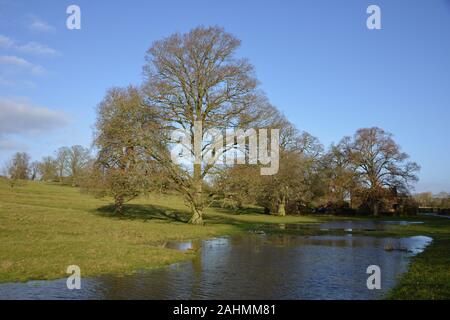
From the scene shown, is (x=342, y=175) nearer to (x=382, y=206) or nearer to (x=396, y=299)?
(x=382, y=206)

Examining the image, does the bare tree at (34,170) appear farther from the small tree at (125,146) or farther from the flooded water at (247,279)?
the flooded water at (247,279)

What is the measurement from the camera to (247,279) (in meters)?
13.6

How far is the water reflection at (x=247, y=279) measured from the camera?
11383 mm

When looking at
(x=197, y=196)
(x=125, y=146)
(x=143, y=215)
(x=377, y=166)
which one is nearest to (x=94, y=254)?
(x=197, y=196)

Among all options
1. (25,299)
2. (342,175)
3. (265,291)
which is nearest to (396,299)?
(265,291)

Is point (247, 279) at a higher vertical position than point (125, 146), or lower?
lower

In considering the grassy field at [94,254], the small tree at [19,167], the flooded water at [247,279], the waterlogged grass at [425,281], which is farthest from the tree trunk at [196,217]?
the small tree at [19,167]

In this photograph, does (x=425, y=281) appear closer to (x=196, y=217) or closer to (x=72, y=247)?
(x=72, y=247)

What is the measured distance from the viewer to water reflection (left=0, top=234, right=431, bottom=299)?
37.3 ft

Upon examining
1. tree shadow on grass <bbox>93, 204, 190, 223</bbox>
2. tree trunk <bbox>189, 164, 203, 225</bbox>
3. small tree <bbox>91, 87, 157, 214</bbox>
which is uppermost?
small tree <bbox>91, 87, 157, 214</bbox>

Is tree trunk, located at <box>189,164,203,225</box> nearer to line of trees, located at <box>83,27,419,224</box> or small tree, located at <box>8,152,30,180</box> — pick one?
line of trees, located at <box>83,27,419,224</box>

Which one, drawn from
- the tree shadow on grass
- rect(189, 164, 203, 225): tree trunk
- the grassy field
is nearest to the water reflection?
the grassy field
